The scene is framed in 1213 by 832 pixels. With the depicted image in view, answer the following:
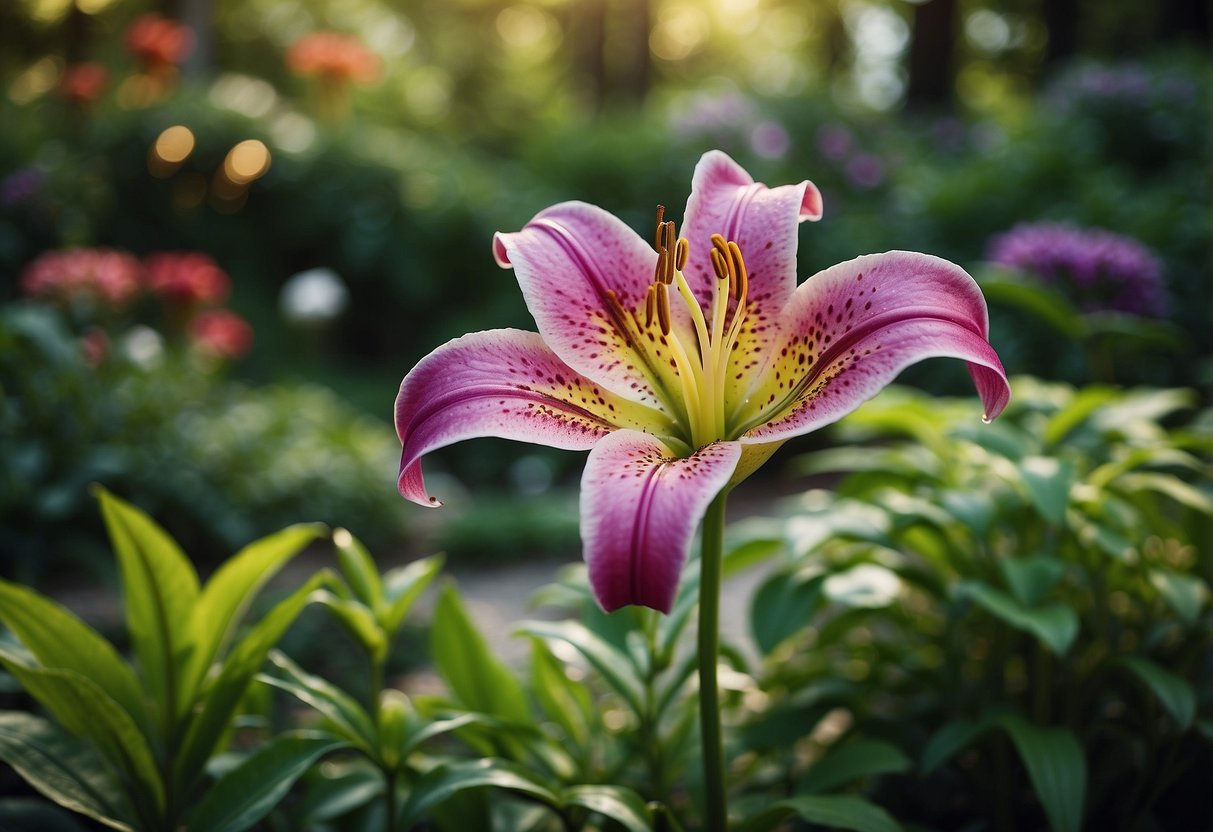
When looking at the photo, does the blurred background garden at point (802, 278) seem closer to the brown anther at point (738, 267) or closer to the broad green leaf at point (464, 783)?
the broad green leaf at point (464, 783)

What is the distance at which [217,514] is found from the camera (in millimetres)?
3621

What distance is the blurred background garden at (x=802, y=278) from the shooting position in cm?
159

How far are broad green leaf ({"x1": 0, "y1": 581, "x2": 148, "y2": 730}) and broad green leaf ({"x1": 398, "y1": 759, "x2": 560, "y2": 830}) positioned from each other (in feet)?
1.40

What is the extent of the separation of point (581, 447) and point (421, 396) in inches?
7.1

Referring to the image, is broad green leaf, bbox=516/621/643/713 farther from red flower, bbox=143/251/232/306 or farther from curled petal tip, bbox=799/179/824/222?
red flower, bbox=143/251/232/306

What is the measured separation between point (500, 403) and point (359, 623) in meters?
0.49

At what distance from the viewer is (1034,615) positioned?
1375mm

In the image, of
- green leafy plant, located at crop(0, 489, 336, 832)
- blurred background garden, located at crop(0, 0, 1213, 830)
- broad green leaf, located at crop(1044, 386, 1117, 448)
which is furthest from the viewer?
broad green leaf, located at crop(1044, 386, 1117, 448)

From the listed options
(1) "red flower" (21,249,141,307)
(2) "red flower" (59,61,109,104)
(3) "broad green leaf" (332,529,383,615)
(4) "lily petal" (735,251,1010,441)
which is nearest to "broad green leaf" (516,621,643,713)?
(3) "broad green leaf" (332,529,383,615)

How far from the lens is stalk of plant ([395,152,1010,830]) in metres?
0.96

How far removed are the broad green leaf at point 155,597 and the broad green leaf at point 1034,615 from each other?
1.16 m

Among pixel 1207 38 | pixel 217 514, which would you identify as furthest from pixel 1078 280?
pixel 1207 38

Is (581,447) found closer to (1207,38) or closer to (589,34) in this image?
(1207,38)

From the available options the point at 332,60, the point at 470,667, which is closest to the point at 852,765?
the point at 470,667
